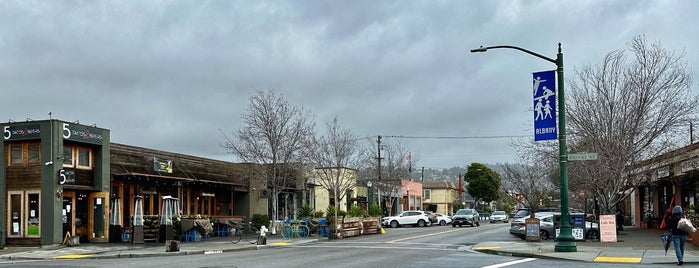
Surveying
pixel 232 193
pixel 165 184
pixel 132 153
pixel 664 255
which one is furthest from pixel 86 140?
pixel 664 255

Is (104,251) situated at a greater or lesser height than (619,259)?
lesser

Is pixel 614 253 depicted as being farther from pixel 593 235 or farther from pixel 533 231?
pixel 593 235

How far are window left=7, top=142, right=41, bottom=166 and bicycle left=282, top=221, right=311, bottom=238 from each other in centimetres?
1252

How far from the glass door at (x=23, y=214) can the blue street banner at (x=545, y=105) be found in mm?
19564

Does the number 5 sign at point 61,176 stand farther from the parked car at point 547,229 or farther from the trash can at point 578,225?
the trash can at point 578,225

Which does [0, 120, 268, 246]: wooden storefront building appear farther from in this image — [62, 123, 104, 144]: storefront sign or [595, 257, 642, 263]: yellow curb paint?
[595, 257, 642, 263]: yellow curb paint

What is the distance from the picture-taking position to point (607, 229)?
28.8 metres

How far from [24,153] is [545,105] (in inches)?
809

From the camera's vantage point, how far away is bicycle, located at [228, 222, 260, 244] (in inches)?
1432

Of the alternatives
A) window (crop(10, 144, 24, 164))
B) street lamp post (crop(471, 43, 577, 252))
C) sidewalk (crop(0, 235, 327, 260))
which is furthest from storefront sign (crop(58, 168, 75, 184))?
street lamp post (crop(471, 43, 577, 252))

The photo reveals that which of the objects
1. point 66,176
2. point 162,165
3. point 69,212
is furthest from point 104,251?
point 162,165

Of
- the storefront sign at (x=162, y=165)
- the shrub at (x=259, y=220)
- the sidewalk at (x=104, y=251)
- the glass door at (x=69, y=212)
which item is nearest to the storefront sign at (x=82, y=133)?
the glass door at (x=69, y=212)

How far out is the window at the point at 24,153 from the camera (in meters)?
29.5

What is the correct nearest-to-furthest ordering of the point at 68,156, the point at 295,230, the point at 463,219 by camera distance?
the point at 68,156
the point at 295,230
the point at 463,219
